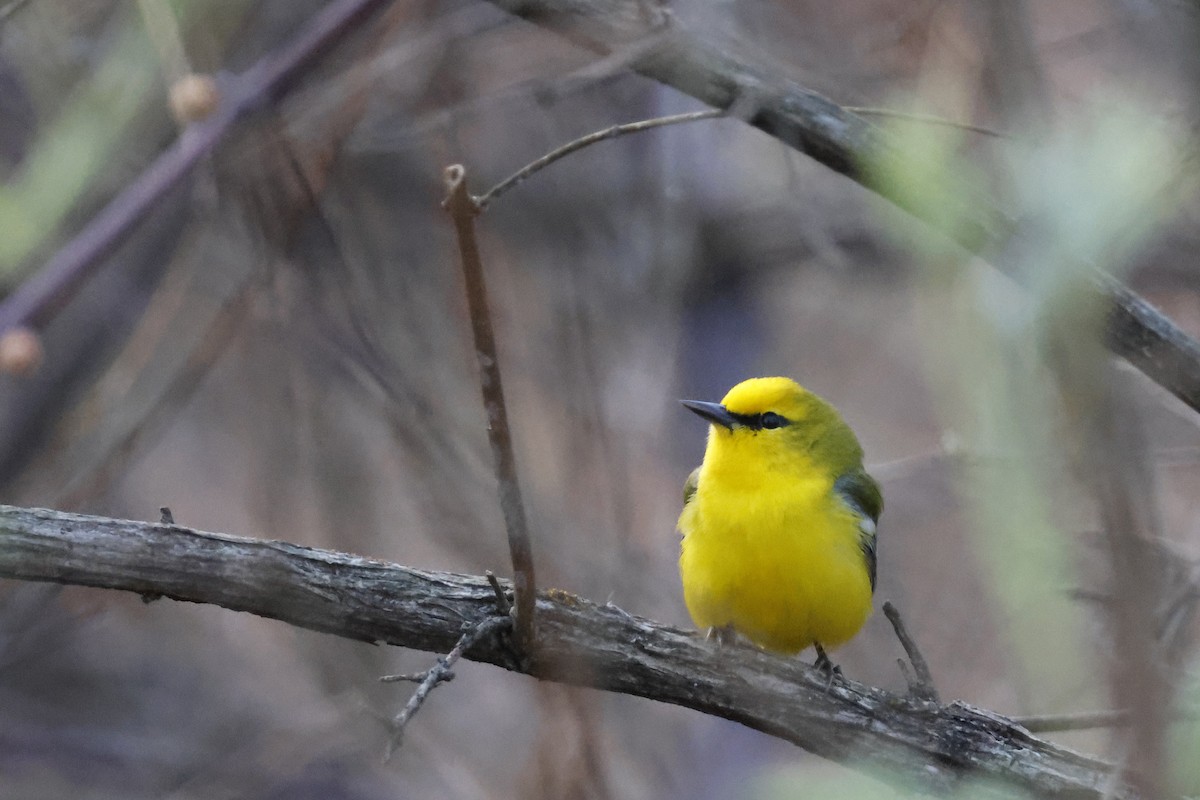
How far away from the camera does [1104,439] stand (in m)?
0.81

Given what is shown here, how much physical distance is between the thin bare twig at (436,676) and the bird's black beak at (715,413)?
4.74 feet

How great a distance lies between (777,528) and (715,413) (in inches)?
19.3

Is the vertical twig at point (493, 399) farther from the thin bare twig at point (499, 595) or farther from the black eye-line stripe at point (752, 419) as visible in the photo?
the black eye-line stripe at point (752, 419)

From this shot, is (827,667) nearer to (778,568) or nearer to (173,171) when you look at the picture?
(778,568)

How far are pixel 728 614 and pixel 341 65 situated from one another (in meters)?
2.62

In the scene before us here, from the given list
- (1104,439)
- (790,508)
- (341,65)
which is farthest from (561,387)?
(1104,439)

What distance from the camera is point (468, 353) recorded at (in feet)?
19.3

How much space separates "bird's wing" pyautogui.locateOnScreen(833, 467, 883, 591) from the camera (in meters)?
3.91

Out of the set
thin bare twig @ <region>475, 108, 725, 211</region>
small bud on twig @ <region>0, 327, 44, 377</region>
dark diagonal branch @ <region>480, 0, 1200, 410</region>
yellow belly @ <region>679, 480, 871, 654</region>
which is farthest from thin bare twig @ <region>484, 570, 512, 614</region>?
dark diagonal branch @ <region>480, 0, 1200, 410</region>

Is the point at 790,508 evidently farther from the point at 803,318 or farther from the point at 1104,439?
the point at 803,318

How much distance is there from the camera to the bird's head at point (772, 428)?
395 cm

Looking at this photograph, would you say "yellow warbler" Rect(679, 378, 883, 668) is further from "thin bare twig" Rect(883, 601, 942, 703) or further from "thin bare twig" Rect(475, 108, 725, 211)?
"thin bare twig" Rect(475, 108, 725, 211)

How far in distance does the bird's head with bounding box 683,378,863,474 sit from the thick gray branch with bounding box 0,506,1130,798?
0.92 metres

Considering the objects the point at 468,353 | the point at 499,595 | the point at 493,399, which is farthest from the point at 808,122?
the point at 468,353
